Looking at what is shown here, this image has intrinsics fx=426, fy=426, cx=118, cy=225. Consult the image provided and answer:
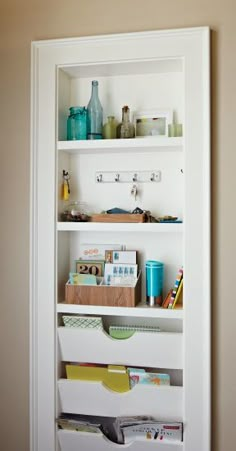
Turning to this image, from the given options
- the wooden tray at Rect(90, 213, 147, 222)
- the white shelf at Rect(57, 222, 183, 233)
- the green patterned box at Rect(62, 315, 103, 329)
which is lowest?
the green patterned box at Rect(62, 315, 103, 329)

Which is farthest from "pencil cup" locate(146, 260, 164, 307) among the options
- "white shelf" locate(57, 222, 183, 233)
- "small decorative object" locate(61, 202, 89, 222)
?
"small decorative object" locate(61, 202, 89, 222)

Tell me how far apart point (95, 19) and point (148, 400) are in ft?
5.12

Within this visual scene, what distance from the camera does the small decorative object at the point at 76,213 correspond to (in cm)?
180

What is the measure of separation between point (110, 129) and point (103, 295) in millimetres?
694

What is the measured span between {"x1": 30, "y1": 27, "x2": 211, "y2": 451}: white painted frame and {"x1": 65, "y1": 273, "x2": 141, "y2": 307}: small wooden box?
0.08 metres

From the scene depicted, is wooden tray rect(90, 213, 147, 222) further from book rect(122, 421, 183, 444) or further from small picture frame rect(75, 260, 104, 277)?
book rect(122, 421, 183, 444)

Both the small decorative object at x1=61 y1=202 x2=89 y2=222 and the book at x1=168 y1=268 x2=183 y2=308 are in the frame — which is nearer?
the book at x1=168 y1=268 x2=183 y2=308

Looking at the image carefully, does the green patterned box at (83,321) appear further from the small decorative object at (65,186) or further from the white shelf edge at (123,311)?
the small decorative object at (65,186)

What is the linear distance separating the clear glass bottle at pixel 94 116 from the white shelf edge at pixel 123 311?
71cm

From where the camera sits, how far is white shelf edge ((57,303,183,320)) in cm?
167
